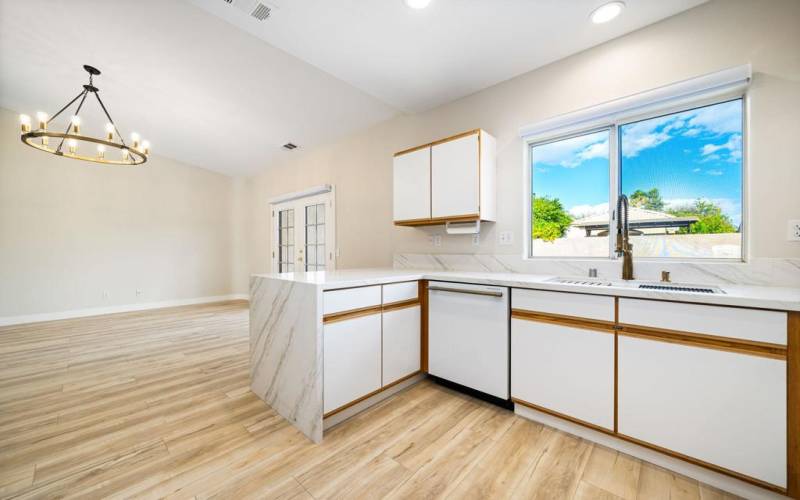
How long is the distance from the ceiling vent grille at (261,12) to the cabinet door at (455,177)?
5.13ft

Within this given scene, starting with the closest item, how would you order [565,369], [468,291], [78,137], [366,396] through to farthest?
[565,369]
[366,396]
[468,291]
[78,137]

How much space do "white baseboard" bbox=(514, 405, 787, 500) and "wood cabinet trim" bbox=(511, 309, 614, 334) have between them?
59 cm

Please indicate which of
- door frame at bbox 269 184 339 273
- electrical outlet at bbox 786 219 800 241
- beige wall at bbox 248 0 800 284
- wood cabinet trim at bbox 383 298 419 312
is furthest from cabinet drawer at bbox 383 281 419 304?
door frame at bbox 269 184 339 273

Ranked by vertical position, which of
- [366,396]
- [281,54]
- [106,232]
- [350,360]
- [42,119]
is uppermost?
[281,54]

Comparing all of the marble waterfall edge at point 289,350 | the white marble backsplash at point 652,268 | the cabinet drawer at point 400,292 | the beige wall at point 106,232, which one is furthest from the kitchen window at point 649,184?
the beige wall at point 106,232

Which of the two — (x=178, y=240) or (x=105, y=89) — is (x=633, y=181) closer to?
(x=105, y=89)

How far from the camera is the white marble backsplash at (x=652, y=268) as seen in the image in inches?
64.6

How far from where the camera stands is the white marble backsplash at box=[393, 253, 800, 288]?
5.39 ft

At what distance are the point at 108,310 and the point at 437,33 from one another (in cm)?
674

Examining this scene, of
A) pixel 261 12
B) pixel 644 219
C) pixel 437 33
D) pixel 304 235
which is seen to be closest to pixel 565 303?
pixel 644 219

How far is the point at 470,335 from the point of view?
2.15 meters

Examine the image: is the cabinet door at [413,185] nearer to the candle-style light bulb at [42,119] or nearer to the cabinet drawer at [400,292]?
the cabinet drawer at [400,292]

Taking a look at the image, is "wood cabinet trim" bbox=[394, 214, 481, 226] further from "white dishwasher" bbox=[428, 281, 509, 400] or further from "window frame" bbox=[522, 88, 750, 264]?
"white dishwasher" bbox=[428, 281, 509, 400]

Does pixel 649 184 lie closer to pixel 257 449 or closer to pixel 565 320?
pixel 565 320
